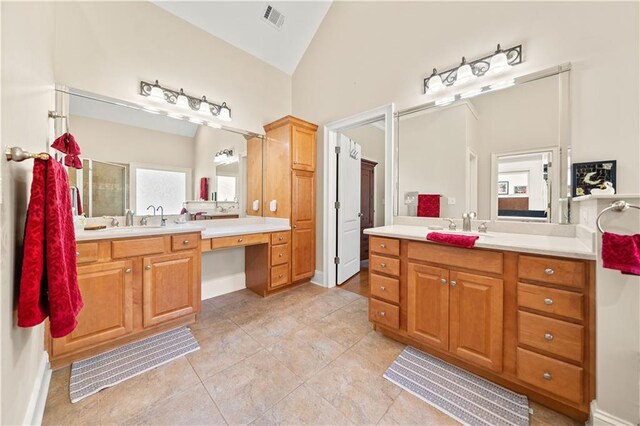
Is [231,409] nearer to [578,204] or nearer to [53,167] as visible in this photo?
[53,167]

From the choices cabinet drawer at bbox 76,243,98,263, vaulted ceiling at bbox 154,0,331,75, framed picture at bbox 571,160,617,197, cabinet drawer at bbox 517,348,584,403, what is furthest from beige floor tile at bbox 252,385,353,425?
vaulted ceiling at bbox 154,0,331,75

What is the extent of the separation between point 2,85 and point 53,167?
0.33 m

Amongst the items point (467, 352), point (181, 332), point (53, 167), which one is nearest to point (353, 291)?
point (467, 352)

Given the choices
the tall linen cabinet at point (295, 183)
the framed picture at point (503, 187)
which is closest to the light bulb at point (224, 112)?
the tall linen cabinet at point (295, 183)

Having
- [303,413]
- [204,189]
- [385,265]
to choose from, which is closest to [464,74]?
[385,265]

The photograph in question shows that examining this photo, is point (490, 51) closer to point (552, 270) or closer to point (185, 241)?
point (552, 270)

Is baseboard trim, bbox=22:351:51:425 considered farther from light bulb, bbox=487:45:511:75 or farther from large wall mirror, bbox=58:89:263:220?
light bulb, bbox=487:45:511:75

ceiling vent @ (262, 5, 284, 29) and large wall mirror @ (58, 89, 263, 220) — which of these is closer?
large wall mirror @ (58, 89, 263, 220)

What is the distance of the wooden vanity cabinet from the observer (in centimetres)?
168

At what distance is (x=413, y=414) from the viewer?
52.6 inches

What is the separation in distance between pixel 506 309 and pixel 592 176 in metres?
1.08

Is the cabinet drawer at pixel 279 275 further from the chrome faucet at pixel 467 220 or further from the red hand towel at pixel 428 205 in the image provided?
the chrome faucet at pixel 467 220

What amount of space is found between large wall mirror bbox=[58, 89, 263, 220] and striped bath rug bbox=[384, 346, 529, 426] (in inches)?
97.9

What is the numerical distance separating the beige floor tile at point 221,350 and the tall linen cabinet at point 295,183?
1.12 meters
